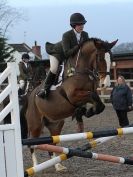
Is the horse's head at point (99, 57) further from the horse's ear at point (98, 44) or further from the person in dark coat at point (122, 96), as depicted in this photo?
the person in dark coat at point (122, 96)

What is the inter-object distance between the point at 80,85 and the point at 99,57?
0.56 meters

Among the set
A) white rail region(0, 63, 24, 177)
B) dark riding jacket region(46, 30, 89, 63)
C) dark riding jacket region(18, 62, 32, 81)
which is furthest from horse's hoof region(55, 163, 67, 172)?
dark riding jacket region(18, 62, 32, 81)

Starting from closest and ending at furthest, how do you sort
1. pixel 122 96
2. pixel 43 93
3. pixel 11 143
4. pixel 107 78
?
pixel 11 143, pixel 107 78, pixel 43 93, pixel 122 96

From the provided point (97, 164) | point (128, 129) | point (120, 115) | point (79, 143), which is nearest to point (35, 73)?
point (79, 143)

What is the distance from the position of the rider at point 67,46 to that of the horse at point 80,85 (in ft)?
0.37

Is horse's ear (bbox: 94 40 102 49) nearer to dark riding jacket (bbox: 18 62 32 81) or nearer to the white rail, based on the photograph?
the white rail

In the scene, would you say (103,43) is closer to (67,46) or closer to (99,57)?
(99,57)

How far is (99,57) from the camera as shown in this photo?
8.20m

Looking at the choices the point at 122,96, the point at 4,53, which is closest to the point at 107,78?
the point at 122,96

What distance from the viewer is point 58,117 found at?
8.64 metres

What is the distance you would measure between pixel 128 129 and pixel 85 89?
201cm

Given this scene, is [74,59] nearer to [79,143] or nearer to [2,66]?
[79,143]

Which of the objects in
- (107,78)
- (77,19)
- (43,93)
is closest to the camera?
(107,78)

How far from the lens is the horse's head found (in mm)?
8148
